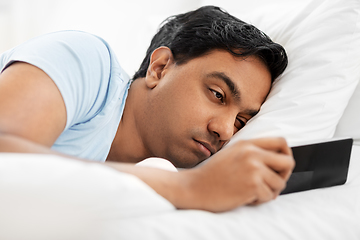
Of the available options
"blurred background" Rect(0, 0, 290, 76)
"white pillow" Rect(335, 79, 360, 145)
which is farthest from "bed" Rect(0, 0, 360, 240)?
"blurred background" Rect(0, 0, 290, 76)

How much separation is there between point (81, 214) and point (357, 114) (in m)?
0.95

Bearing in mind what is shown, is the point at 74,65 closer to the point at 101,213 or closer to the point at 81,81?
the point at 81,81

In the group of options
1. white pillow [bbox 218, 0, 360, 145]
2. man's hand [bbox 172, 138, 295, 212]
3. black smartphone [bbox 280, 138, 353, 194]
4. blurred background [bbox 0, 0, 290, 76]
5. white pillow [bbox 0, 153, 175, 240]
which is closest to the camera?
white pillow [bbox 0, 153, 175, 240]

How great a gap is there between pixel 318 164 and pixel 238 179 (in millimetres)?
211

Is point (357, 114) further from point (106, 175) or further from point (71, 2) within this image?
point (71, 2)

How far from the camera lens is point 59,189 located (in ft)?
1.38

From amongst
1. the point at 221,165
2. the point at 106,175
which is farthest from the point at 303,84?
the point at 106,175

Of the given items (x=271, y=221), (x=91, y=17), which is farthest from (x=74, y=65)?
(x=91, y=17)

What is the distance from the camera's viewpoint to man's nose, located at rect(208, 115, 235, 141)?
2.99ft

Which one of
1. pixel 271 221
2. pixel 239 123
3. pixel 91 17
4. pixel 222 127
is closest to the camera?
pixel 271 221

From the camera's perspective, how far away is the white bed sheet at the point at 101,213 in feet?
1.34

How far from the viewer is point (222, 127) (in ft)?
2.99

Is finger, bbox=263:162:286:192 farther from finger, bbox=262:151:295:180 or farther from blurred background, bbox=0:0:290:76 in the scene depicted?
blurred background, bbox=0:0:290:76

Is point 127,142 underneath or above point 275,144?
underneath
